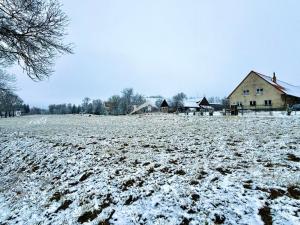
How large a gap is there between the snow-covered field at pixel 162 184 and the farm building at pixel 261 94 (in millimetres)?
33681

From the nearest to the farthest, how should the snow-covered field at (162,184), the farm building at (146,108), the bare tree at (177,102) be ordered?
the snow-covered field at (162,184) → the bare tree at (177,102) → the farm building at (146,108)

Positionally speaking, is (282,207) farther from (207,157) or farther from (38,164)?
(38,164)

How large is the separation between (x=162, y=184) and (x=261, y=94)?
42566 mm

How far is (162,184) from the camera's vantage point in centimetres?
581

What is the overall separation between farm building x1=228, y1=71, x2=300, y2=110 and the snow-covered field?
111 feet

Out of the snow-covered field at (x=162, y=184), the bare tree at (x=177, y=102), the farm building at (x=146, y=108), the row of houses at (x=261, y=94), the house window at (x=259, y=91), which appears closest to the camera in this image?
the snow-covered field at (x=162, y=184)

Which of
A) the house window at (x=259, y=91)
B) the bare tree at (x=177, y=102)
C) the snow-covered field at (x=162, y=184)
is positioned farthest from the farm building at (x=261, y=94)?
the snow-covered field at (x=162, y=184)

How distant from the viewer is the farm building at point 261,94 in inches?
1539

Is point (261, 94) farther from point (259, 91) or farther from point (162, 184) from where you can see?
point (162, 184)

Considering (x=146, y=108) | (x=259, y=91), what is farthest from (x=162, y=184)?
(x=146, y=108)

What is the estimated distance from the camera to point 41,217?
5.61 m

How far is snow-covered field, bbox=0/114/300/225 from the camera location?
4559 mm

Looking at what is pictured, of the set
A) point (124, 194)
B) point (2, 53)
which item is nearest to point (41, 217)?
point (124, 194)

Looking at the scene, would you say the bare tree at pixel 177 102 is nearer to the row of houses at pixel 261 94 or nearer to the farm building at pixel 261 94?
the row of houses at pixel 261 94
